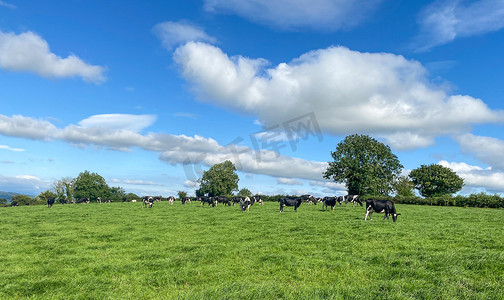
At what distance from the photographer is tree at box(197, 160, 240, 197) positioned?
330 ft

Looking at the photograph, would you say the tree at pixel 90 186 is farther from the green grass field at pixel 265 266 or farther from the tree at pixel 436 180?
the tree at pixel 436 180

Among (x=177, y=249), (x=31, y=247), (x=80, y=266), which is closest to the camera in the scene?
(x=80, y=266)

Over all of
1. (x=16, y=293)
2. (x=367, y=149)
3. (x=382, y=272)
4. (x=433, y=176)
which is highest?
(x=367, y=149)

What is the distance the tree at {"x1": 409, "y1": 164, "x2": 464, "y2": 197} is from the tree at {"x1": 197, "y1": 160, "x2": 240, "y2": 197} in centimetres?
5955

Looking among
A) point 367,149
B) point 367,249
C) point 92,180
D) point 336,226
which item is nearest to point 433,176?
point 367,149

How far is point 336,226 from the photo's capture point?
1819 centimetres

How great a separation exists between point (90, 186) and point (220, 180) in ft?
180

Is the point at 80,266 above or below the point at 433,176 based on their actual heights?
below

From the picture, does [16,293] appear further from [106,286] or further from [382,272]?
[382,272]

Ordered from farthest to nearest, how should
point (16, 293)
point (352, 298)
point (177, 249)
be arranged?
point (177, 249) → point (16, 293) → point (352, 298)

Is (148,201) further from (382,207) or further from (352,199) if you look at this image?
(382,207)

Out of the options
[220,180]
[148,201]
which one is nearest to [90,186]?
[220,180]

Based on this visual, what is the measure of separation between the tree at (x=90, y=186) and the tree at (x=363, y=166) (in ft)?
304

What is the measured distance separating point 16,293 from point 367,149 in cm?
6988
